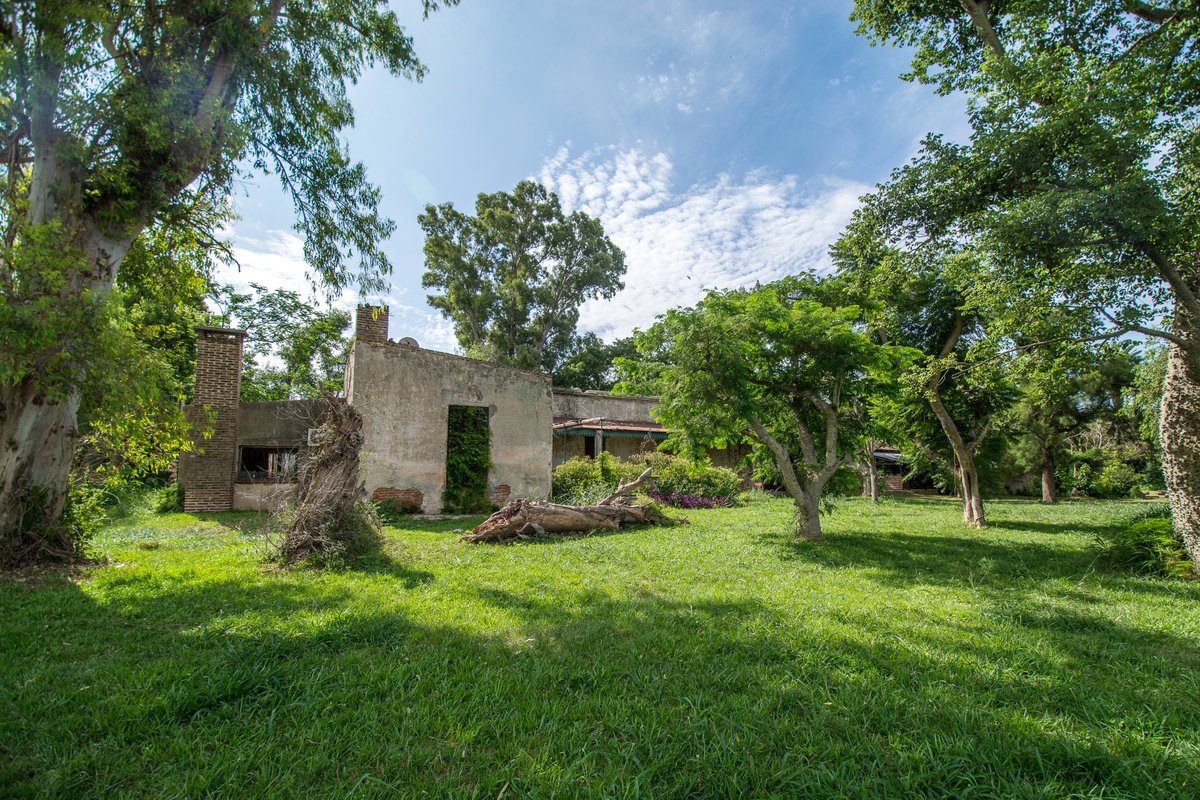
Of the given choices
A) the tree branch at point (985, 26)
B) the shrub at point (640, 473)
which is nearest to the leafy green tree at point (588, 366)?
the shrub at point (640, 473)

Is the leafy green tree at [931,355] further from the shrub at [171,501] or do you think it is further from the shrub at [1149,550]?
the shrub at [171,501]

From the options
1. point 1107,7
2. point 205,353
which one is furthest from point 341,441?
point 1107,7

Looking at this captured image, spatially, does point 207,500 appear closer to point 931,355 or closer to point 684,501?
point 684,501

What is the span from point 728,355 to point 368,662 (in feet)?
22.3

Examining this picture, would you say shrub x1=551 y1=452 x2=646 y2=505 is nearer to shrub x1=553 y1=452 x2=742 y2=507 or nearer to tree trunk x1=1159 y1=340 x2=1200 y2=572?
shrub x1=553 y1=452 x2=742 y2=507

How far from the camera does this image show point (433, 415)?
13297 mm

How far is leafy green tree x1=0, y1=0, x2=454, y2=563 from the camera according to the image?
16.4 ft

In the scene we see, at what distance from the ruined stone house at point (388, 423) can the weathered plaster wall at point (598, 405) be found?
731 centimetres

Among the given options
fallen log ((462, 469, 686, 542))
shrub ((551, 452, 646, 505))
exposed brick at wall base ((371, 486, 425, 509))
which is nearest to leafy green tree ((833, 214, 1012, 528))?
fallen log ((462, 469, 686, 542))

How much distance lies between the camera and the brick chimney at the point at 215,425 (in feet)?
44.1

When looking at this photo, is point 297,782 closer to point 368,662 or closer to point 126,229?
point 368,662

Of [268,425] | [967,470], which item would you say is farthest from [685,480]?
[268,425]

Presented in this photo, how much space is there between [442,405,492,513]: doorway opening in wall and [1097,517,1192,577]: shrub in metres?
12.7

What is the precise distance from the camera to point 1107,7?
23.8 feet
